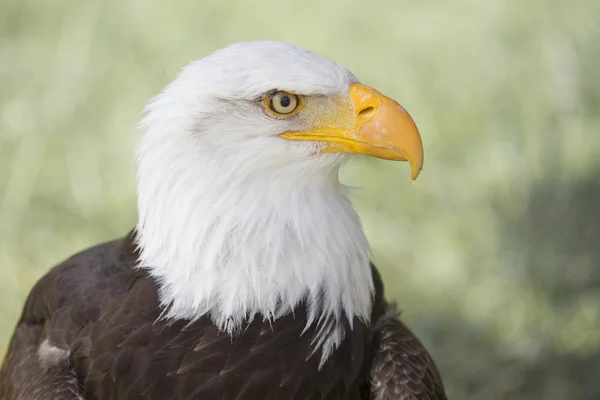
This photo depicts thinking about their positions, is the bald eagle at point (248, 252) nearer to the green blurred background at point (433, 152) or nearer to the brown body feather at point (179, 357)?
the brown body feather at point (179, 357)

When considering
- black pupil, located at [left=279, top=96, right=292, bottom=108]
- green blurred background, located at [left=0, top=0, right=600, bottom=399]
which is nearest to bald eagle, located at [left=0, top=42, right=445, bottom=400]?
black pupil, located at [left=279, top=96, right=292, bottom=108]

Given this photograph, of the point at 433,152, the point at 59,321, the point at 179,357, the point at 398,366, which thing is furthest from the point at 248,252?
the point at 433,152

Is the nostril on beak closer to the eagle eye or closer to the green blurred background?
the eagle eye

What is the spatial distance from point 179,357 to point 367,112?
2.98 feet

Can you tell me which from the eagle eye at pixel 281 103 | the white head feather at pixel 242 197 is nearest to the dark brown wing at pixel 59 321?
the white head feather at pixel 242 197

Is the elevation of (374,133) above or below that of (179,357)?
above

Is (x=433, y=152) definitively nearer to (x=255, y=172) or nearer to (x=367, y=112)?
(x=367, y=112)

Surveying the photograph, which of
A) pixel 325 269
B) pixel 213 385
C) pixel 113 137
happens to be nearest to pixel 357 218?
pixel 325 269

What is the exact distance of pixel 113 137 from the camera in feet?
18.7

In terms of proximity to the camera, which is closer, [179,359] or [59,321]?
[179,359]

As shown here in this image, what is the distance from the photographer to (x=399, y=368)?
2.76 m

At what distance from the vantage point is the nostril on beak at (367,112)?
2.53 meters

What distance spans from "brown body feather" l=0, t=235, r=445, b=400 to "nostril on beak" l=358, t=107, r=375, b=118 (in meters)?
0.62

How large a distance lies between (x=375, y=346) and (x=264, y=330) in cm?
42
